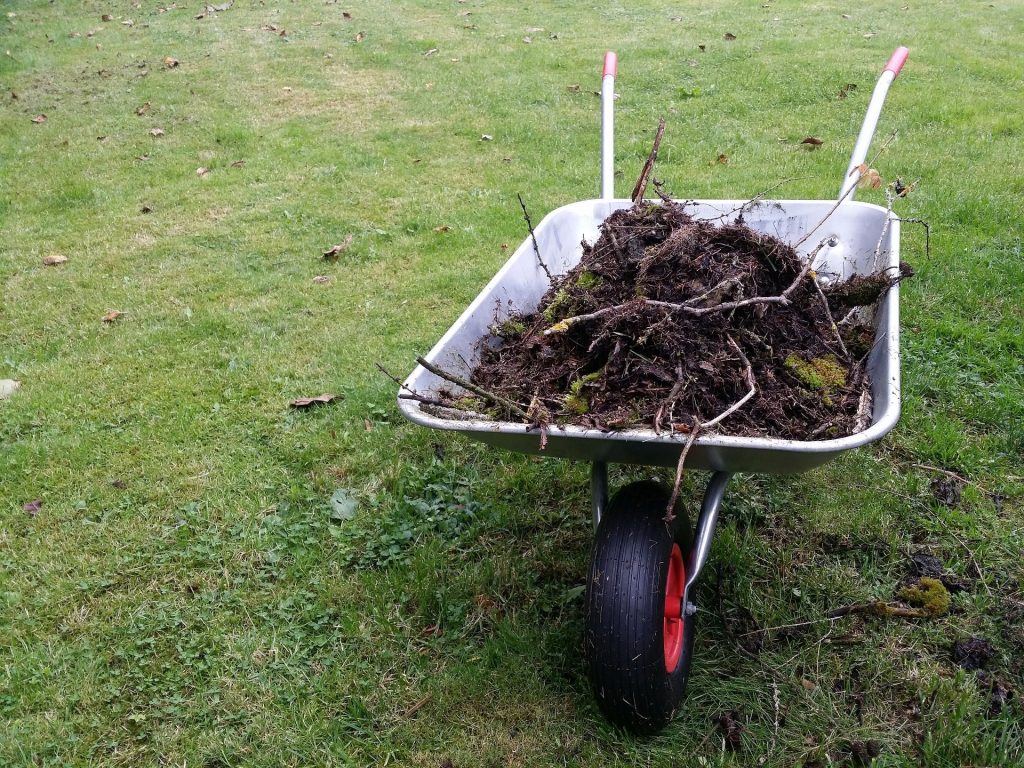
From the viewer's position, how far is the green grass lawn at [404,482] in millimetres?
2211

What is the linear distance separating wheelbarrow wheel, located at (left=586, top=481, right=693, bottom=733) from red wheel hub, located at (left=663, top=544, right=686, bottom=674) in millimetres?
38

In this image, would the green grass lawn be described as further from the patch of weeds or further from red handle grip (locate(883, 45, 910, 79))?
red handle grip (locate(883, 45, 910, 79))

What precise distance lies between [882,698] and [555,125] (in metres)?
5.48

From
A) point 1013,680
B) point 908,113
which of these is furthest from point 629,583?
point 908,113

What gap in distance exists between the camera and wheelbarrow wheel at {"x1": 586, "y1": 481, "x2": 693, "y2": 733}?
191 cm

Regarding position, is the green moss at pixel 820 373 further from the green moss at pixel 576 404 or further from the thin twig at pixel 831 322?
the green moss at pixel 576 404

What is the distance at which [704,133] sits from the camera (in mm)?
6246

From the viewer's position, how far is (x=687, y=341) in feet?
6.48

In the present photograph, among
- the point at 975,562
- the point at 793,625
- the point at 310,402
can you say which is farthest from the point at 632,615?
the point at 310,402

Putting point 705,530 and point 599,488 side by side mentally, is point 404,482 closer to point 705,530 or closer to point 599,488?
point 599,488

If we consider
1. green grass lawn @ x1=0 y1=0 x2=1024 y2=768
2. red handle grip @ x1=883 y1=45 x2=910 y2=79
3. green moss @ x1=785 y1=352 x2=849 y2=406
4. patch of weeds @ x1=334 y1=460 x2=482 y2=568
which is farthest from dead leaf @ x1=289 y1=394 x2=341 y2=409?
red handle grip @ x1=883 y1=45 x2=910 y2=79

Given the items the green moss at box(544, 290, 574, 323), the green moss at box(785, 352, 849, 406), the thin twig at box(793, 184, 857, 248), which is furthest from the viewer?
the thin twig at box(793, 184, 857, 248)

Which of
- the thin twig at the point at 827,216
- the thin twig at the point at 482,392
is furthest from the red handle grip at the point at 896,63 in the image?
the thin twig at the point at 482,392

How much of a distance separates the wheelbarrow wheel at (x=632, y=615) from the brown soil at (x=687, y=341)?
1.08 feet
